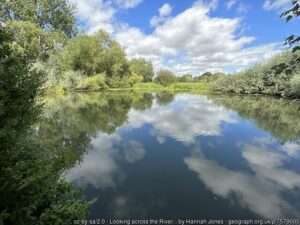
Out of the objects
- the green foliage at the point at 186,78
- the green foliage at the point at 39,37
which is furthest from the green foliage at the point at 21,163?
the green foliage at the point at 186,78

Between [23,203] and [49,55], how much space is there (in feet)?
108

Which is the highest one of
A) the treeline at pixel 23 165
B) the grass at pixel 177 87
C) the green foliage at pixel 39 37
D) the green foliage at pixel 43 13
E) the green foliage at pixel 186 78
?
the green foliage at pixel 43 13

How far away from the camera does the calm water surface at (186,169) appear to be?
5.21m

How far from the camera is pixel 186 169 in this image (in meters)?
7.60

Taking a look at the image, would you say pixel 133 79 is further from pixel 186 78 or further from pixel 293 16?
pixel 293 16

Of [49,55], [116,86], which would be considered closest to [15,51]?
[49,55]

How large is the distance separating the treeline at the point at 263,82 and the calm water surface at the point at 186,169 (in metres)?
16.8

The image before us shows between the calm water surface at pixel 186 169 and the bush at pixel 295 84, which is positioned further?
the bush at pixel 295 84

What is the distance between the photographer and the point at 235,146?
10.4 m

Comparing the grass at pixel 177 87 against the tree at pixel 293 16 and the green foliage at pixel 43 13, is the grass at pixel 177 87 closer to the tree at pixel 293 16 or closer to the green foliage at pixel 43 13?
the green foliage at pixel 43 13

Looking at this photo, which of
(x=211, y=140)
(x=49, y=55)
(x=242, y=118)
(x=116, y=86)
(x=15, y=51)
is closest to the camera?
(x=15, y=51)

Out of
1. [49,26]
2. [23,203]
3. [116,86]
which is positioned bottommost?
[116,86]

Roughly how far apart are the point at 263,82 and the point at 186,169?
3454 centimetres

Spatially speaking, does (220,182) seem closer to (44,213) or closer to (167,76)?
(44,213)
